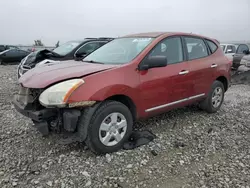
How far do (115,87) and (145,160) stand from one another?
1.07 meters

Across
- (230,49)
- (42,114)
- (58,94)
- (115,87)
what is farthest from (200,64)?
(230,49)

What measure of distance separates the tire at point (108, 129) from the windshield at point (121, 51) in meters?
0.80

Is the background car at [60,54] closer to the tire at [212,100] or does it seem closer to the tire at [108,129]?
the tire at [212,100]

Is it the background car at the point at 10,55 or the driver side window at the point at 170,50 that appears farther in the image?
the background car at the point at 10,55

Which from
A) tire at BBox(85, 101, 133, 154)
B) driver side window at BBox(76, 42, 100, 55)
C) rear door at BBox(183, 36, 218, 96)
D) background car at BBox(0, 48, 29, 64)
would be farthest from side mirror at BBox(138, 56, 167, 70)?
background car at BBox(0, 48, 29, 64)

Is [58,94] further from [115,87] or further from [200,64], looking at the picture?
[200,64]

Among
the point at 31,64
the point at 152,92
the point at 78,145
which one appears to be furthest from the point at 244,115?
the point at 31,64

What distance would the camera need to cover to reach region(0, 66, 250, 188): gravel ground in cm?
294

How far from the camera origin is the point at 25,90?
3441mm

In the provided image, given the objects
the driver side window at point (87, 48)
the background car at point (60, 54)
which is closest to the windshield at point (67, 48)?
the background car at point (60, 54)

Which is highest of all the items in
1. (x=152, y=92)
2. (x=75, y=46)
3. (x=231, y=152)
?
(x=75, y=46)

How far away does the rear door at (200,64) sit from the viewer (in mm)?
4641

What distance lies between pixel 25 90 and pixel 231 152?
3.12 m

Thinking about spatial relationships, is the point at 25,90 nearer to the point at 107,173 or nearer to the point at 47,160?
the point at 47,160
